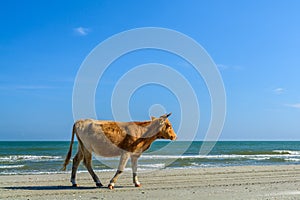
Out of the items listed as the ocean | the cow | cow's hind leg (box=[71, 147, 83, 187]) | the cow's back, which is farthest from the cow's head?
cow's hind leg (box=[71, 147, 83, 187])

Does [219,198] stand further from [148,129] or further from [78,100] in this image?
[78,100]

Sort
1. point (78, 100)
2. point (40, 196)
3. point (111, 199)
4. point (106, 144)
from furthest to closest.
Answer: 1. point (78, 100)
2. point (106, 144)
3. point (40, 196)
4. point (111, 199)

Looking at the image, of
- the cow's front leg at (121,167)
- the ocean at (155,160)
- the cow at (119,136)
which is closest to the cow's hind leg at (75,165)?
the cow at (119,136)

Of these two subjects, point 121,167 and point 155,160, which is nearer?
point 121,167

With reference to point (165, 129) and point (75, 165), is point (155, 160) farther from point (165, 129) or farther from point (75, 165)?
point (165, 129)

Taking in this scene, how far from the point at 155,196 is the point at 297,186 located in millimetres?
4893

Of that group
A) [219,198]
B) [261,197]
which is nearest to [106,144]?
[219,198]

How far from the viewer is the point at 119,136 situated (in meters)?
11.4

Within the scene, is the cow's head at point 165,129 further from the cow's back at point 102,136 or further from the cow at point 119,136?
the cow's back at point 102,136

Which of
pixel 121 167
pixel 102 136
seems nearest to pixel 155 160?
pixel 121 167

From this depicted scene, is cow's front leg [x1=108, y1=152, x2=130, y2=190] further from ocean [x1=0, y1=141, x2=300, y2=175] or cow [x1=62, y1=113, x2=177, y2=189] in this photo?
ocean [x1=0, y1=141, x2=300, y2=175]

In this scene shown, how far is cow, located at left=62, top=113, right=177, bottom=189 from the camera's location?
37.3 feet

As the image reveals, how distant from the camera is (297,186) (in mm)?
12031

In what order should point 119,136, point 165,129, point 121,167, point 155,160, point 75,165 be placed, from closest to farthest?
point 121,167
point 119,136
point 165,129
point 75,165
point 155,160
